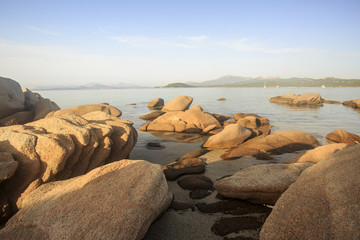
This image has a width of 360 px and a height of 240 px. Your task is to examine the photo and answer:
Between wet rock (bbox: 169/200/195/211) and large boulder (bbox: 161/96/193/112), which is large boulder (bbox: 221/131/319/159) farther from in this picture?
large boulder (bbox: 161/96/193/112)

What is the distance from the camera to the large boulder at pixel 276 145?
8.10m

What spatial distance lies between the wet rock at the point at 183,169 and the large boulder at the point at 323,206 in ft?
10.9

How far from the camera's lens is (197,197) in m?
4.89

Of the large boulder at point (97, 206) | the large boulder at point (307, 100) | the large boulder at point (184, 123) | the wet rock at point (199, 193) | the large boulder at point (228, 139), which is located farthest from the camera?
the large boulder at point (307, 100)

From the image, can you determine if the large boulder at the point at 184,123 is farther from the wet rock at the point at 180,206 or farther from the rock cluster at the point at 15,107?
the wet rock at the point at 180,206

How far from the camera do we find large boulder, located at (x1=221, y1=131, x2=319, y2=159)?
319 inches

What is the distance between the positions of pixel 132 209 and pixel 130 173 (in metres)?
0.90

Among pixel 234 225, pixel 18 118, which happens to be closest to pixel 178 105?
pixel 18 118

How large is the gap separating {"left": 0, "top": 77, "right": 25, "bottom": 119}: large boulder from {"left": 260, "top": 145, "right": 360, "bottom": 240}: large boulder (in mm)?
14097

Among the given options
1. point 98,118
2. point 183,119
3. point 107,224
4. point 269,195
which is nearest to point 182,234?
point 107,224

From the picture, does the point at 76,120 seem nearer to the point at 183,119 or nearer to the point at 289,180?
the point at 289,180

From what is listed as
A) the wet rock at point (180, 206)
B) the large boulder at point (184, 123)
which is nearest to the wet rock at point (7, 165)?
the wet rock at point (180, 206)

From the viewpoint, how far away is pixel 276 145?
8.79m

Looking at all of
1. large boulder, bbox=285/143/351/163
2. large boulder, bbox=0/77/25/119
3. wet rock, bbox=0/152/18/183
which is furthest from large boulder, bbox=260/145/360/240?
large boulder, bbox=0/77/25/119
